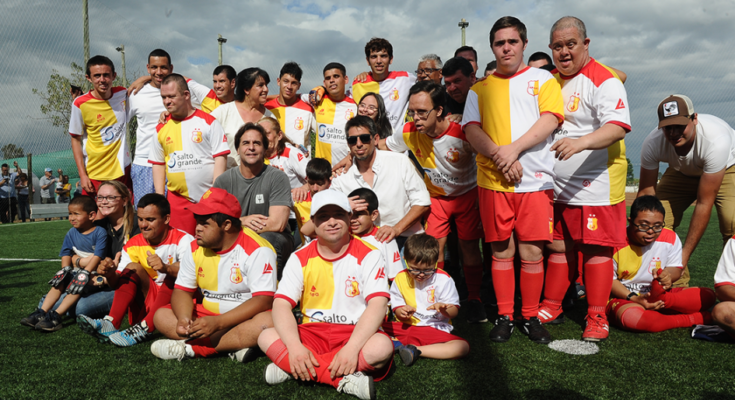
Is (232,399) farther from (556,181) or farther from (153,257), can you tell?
(556,181)

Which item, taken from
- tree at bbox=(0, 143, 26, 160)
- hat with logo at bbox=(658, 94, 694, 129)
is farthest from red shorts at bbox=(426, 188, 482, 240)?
tree at bbox=(0, 143, 26, 160)

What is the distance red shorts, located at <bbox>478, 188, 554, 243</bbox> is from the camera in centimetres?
369

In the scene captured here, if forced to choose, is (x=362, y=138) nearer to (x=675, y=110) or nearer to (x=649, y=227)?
(x=649, y=227)

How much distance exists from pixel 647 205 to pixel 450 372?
2.49 m

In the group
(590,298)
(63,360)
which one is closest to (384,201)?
(590,298)

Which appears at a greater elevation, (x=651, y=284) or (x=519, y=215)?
(x=519, y=215)

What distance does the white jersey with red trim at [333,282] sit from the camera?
127 inches

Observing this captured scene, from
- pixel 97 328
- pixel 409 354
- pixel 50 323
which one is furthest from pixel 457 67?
pixel 50 323

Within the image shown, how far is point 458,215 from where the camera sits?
15.1ft

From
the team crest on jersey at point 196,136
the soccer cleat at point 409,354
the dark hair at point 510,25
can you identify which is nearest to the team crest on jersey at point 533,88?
the dark hair at point 510,25

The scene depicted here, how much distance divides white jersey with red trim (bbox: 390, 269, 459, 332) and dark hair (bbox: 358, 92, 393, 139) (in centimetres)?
201

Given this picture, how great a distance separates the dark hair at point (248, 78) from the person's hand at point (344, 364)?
3778 millimetres

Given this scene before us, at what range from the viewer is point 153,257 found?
12.5ft

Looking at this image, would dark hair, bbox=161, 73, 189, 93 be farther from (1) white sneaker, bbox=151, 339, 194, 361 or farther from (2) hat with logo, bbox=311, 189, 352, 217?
(1) white sneaker, bbox=151, 339, 194, 361
